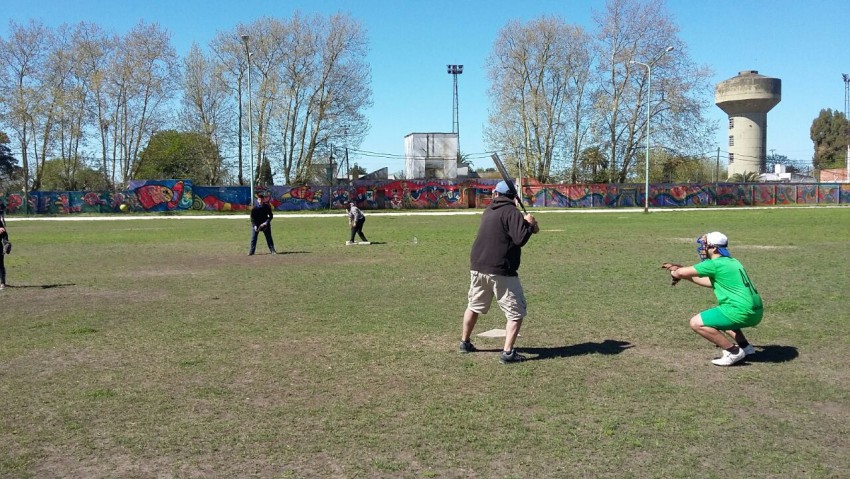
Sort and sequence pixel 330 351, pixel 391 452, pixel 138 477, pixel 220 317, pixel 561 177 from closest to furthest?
pixel 138 477
pixel 391 452
pixel 330 351
pixel 220 317
pixel 561 177

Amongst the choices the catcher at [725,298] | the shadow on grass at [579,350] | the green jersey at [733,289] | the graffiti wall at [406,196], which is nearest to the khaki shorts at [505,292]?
the shadow on grass at [579,350]

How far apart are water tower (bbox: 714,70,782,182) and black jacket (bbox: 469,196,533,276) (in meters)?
98.1

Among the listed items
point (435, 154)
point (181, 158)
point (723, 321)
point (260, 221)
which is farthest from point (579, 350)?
point (181, 158)

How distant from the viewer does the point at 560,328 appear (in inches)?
363

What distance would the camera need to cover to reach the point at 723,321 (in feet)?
23.8

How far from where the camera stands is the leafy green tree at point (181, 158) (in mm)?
66750

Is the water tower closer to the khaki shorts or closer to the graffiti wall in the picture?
the graffiti wall

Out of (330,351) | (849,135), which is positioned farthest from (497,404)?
(849,135)

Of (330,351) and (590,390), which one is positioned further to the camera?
(330,351)

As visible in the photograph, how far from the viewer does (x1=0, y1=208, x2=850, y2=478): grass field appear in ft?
16.1

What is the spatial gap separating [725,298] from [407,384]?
3.36 metres

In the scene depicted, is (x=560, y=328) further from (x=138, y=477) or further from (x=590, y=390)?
(x=138, y=477)

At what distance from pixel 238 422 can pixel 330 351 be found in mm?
2465

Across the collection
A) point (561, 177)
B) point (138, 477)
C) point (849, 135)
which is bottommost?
point (138, 477)
